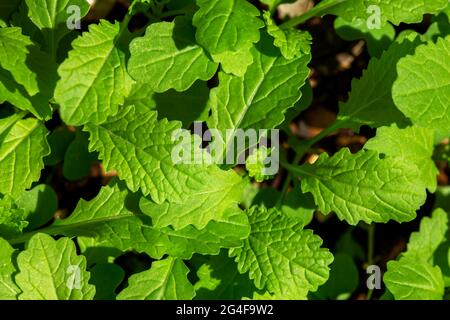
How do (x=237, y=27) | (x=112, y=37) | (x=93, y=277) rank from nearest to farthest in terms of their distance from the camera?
(x=237, y=27) → (x=112, y=37) → (x=93, y=277)

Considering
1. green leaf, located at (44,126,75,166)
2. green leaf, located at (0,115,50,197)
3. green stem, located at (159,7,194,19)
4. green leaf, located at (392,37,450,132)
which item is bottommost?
green leaf, located at (44,126,75,166)

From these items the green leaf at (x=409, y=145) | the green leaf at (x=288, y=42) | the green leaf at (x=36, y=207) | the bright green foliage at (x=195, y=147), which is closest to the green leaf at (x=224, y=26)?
the bright green foliage at (x=195, y=147)

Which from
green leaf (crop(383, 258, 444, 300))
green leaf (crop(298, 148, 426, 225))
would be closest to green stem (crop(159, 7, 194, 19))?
green leaf (crop(298, 148, 426, 225))

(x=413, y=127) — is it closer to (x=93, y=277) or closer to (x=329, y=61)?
(x=329, y=61)

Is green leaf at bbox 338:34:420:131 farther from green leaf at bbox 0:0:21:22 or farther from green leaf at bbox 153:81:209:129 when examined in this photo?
green leaf at bbox 0:0:21:22

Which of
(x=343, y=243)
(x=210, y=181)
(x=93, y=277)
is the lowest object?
(x=343, y=243)

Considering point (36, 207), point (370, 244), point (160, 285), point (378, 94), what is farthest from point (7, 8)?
point (370, 244)
